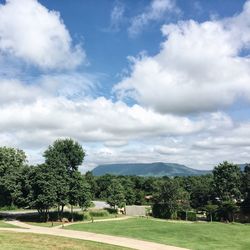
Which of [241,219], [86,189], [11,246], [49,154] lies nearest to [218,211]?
[241,219]

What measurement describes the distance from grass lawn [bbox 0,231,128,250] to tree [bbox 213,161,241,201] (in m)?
48.5

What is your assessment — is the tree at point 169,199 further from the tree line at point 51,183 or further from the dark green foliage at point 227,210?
the tree line at point 51,183

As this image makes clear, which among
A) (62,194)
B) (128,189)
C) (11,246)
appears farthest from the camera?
(128,189)

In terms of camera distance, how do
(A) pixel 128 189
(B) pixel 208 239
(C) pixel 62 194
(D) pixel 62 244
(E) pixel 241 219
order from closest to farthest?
(D) pixel 62 244 → (B) pixel 208 239 → (C) pixel 62 194 → (E) pixel 241 219 → (A) pixel 128 189

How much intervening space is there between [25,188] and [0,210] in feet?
67.8

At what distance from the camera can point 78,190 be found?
60938mm

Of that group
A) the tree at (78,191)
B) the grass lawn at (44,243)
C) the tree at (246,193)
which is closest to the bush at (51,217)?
the tree at (78,191)

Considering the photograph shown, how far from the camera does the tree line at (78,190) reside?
58250mm

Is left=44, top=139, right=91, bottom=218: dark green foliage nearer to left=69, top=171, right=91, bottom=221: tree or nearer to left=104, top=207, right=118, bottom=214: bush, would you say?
left=69, top=171, right=91, bottom=221: tree

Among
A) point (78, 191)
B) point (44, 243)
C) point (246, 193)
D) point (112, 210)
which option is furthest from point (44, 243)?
point (246, 193)

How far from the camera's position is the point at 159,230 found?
44.7 meters

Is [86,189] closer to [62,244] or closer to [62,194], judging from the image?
[62,194]

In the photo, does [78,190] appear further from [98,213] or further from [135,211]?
[135,211]

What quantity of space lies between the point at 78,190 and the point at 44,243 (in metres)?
27.3
